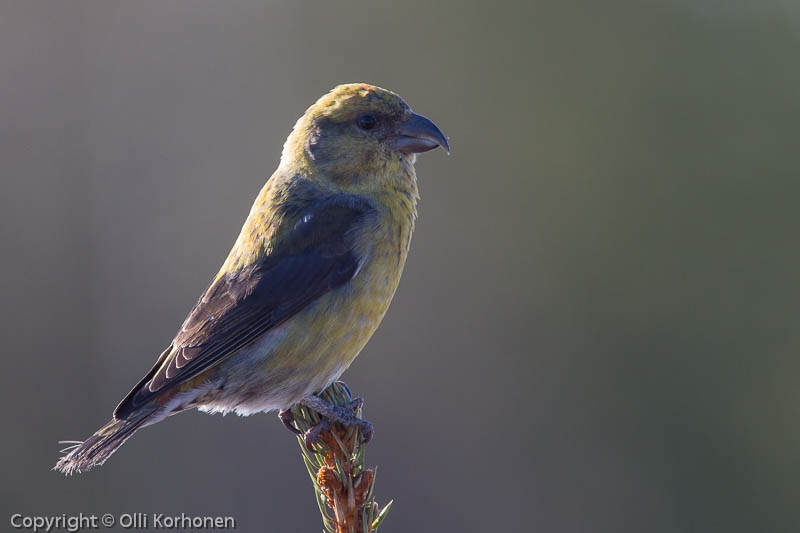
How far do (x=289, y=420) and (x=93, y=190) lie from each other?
20.4ft

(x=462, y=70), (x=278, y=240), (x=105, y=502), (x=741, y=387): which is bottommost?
(x=105, y=502)

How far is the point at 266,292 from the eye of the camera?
12.6 feet

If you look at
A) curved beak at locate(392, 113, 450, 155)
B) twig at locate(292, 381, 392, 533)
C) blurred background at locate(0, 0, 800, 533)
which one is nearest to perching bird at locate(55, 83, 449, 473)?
curved beak at locate(392, 113, 450, 155)

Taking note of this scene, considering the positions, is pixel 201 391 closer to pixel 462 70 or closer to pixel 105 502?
pixel 105 502

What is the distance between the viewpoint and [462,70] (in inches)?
393

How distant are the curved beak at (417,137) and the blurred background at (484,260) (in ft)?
11.5

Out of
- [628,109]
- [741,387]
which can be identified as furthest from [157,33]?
[741,387]

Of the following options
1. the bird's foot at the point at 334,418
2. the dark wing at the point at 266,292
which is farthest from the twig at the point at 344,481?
the dark wing at the point at 266,292

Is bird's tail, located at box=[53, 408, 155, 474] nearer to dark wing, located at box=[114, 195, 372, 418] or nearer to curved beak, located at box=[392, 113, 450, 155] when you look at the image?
dark wing, located at box=[114, 195, 372, 418]

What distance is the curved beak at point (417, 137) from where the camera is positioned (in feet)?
13.6

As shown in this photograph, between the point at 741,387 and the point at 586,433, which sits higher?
the point at 741,387

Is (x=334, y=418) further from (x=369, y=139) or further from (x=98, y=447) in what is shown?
(x=369, y=139)

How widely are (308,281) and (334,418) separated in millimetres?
691

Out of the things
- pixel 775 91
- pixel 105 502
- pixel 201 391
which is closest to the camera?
pixel 201 391
